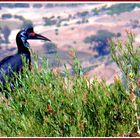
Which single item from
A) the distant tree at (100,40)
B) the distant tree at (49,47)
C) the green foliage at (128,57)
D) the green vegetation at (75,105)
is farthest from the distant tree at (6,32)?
the green foliage at (128,57)

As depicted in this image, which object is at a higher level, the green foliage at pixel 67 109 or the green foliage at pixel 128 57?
the green foliage at pixel 128 57

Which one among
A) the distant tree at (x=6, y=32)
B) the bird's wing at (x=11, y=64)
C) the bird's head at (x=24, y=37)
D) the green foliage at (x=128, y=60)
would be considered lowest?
Result: the bird's wing at (x=11, y=64)

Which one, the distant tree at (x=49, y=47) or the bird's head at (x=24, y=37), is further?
the bird's head at (x=24, y=37)

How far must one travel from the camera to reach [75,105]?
23.6 ft

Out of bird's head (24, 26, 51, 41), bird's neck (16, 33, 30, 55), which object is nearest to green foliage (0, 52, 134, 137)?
bird's head (24, 26, 51, 41)

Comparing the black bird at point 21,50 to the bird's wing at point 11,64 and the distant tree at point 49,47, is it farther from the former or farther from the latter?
the distant tree at point 49,47

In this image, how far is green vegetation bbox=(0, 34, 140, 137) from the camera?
7.27 metres

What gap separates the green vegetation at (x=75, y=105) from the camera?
727 cm

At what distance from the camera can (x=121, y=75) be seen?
7598 millimetres

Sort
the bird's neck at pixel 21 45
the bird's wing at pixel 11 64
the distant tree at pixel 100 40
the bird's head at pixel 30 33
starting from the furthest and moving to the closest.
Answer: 1. the bird's neck at pixel 21 45
2. the bird's head at pixel 30 33
3. the bird's wing at pixel 11 64
4. the distant tree at pixel 100 40

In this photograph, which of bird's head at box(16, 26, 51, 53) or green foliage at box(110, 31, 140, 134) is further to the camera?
bird's head at box(16, 26, 51, 53)

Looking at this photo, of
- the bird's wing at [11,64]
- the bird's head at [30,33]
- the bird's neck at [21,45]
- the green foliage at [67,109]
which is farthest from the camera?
the bird's neck at [21,45]

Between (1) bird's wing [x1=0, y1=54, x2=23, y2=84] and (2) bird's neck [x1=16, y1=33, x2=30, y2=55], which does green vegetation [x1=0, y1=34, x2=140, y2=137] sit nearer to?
(1) bird's wing [x1=0, y1=54, x2=23, y2=84]

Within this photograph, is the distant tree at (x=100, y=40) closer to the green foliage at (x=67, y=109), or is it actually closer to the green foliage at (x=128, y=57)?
the green foliage at (x=128, y=57)
